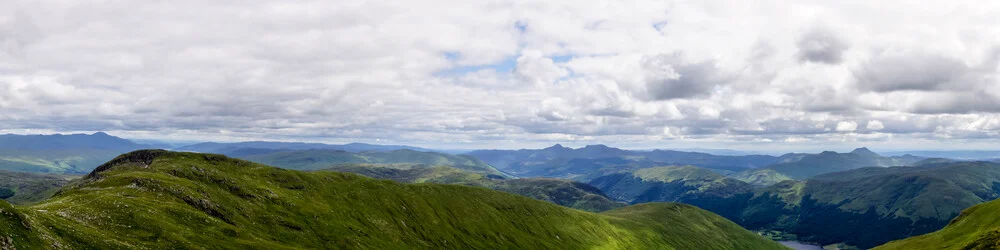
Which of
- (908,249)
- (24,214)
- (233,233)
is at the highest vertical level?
(24,214)

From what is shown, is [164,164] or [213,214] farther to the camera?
[164,164]

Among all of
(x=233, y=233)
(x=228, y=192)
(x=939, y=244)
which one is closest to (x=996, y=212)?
(x=939, y=244)

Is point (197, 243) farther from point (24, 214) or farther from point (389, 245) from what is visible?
point (389, 245)

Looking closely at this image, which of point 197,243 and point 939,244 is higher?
point 197,243

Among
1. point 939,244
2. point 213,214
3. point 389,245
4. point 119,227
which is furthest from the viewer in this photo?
point 939,244

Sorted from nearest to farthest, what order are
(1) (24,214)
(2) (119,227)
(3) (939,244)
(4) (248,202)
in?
1. (1) (24,214)
2. (2) (119,227)
3. (4) (248,202)
4. (3) (939,244)

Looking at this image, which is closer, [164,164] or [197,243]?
[197,243]

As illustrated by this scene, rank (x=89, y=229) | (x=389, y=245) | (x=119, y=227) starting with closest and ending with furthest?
1. (x=89, y=229)
2. (x=119, y=227)
3. (x=389, y=245)

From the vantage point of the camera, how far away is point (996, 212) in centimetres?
18825

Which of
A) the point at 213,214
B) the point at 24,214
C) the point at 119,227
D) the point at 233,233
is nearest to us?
the point at 24,214

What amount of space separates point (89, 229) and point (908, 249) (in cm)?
23957

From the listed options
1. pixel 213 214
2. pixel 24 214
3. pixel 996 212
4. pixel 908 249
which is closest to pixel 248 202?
pixel 213 214

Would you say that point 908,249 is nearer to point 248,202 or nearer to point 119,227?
point 248,202

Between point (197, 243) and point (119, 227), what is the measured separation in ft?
41.9
